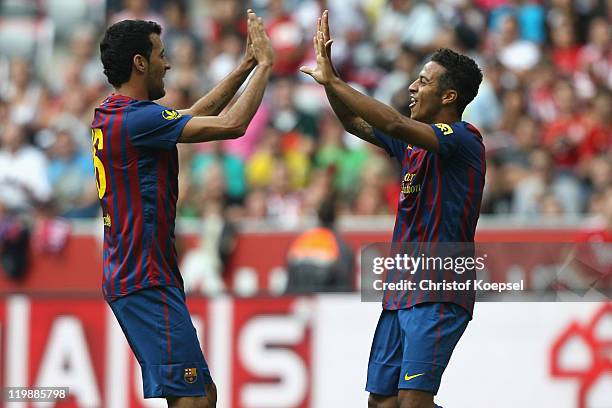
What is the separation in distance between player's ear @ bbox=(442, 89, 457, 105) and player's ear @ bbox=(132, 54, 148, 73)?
5.25ft

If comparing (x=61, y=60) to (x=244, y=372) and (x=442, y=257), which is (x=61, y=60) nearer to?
(x=244, y=372)

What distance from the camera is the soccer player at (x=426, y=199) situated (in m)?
6.80

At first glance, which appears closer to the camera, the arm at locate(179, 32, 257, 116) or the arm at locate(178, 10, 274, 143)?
the arm at locate(178, 10, 274, 143)

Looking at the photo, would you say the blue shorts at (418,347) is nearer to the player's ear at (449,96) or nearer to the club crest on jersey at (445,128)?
the club crest on jersey at (445,128)

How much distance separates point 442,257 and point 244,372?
3174mm

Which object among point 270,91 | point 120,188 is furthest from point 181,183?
point 120,188

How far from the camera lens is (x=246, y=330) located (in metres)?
9.88

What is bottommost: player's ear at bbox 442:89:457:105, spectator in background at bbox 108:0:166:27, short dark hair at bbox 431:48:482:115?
player's ear at bbox 442:89:457:105

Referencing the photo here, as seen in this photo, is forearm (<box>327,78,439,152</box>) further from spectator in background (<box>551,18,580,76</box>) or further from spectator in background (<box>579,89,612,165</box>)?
spectator in background (<box>551,18,580,76</box>)

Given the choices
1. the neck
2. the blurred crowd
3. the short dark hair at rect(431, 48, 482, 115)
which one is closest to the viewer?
the neck

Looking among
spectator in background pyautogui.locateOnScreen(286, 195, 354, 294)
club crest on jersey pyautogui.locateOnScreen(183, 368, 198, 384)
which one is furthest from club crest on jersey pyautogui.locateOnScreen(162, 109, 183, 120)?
spectator in background pyautogui.locateOnScreen(286, 195, 354, 294)

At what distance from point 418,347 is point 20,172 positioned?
27.0ft

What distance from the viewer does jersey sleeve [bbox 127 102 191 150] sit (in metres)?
6.70

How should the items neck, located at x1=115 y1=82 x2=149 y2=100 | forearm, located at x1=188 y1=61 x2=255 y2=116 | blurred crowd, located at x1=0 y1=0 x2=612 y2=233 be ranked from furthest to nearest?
blurred crowd, located at x1=0 y1=0 x2=612 y2=233
forearm, located at x1=188 y1=61 x2=255 y2=116
neck, located at x1=115 y1=82 x2=149 y2=100
